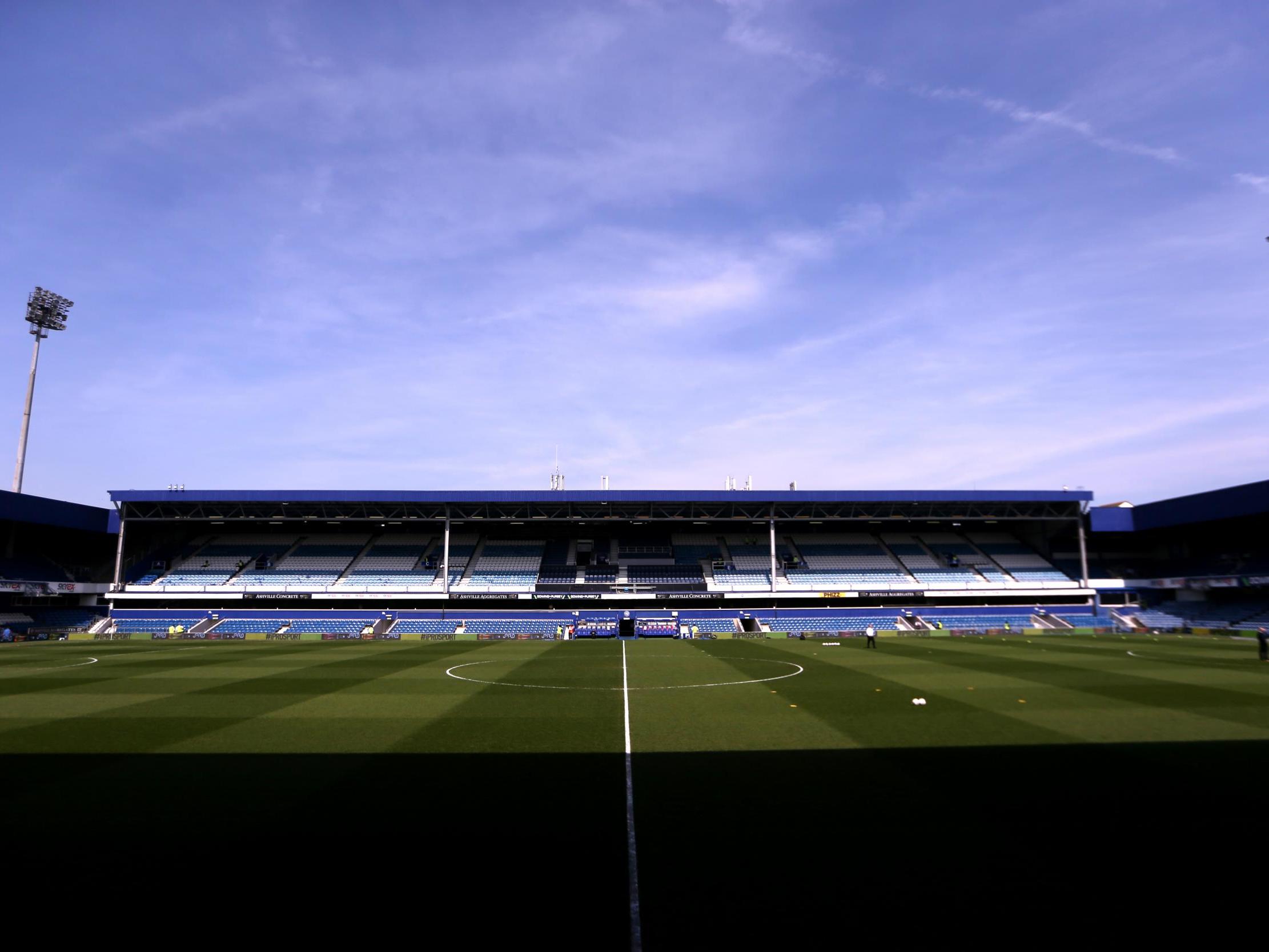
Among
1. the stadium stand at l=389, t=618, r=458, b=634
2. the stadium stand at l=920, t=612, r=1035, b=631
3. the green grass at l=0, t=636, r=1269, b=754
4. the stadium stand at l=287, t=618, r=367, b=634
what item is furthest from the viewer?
the stadium stand at l=389, t=618, r=458, b=634

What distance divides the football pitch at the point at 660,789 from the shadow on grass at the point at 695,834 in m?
0.04

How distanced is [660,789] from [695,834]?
1794 mm

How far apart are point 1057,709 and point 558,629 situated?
38766 millimetres

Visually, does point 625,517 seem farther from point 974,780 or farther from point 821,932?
point 821,932

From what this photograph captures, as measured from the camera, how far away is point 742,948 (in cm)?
516

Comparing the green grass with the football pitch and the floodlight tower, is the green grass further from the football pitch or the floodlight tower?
the floodlight tower

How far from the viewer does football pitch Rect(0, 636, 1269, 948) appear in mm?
6430

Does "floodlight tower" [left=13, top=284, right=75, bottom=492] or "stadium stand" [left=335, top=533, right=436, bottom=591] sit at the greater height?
"floodlight tower" [left=13, top=284, right=75, bottom=492]

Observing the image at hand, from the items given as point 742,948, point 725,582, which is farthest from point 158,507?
point 742,948

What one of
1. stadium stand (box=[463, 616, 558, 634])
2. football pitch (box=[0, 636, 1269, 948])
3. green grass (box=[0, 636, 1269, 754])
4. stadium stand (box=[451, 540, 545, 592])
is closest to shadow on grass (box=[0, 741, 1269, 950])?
football pitch (box=[0, 636, 1269, 948])

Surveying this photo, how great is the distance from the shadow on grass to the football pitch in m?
0.04

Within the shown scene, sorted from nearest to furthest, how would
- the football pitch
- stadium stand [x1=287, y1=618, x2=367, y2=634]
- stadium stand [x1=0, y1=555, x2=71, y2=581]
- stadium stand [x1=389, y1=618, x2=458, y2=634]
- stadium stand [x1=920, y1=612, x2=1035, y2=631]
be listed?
the football pitch, stadium stand [x1=0, y1=555, x2=71, y2=581], stadium stand [x1=287, y1=618, x2=367, y2=634], stadium stand [x1=920, y1=612, x2=1035, y2=631], stadium stand [x1=389, y1=618, x2=458, y2=634]

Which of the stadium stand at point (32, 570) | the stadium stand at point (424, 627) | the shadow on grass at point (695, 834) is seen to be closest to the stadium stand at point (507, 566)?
the stadium stand at point (424, 627)

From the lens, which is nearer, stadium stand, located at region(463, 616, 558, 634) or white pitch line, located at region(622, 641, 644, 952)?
white pitch line, located at region(622, 641, 644, 952)
